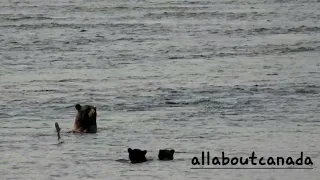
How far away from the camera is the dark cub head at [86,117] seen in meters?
23.8

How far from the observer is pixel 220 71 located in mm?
35188

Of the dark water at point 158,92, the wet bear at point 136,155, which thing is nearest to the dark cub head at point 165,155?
the dark water at point 158,92

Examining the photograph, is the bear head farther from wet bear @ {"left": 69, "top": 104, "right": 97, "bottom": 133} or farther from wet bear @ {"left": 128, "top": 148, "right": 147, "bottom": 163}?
wet bear @ {"left": 128, "top": 148, "right": 147, "bottom": 163}

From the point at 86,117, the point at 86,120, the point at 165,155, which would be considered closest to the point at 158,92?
the point at 86,120

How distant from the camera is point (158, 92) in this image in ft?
101

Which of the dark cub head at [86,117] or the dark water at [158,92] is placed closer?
the dark water at [158,92]

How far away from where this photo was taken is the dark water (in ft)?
70.7

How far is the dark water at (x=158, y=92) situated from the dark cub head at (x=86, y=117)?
0.30 m

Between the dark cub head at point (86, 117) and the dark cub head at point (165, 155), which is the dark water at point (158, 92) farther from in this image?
the dark cub head at point (86, 117)

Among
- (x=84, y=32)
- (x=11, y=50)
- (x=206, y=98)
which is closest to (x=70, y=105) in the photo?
(x=206, y=98)

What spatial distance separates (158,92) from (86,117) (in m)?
6.98

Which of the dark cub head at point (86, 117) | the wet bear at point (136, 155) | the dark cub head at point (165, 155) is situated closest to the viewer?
the wet bear at point (136, 155)

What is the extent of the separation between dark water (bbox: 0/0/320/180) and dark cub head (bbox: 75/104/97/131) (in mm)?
302

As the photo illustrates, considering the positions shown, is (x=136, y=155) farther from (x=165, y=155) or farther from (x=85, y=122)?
(x=85, y=122)
